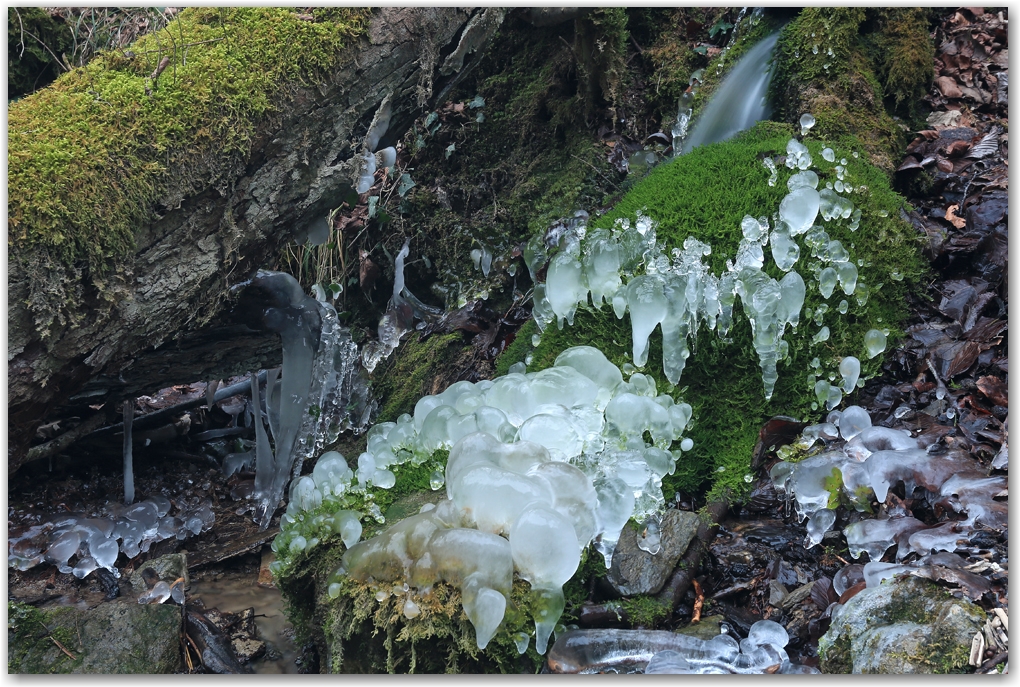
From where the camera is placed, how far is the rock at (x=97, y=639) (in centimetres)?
Result: 243

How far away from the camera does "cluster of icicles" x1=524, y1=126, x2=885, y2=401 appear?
2.66 meters

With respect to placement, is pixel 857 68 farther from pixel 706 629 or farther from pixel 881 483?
pixel 706 629

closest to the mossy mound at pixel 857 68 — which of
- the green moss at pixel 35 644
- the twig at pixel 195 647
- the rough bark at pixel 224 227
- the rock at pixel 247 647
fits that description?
the rough bark at pixel 224 227

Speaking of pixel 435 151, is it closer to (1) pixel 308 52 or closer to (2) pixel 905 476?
(1) pixel 308 52

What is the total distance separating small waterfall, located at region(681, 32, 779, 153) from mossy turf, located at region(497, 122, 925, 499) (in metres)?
0.65

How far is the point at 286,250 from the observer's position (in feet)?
17.7

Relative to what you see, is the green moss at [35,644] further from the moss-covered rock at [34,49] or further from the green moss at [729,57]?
the green moss at [729,57]

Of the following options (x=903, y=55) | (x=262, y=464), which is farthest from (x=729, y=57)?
(x=262, y=464)

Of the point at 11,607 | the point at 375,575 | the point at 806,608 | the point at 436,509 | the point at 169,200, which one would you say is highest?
the point at 169,200

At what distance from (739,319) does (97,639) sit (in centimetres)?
248

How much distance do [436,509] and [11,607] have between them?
1.80m

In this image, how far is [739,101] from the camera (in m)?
4.01

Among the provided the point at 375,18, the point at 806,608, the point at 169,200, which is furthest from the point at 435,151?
the point at 806,608

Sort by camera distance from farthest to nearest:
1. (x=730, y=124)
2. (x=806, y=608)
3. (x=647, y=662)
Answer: (x=730, y=124)
(x=806, y=608)
(x=647, y=662)
